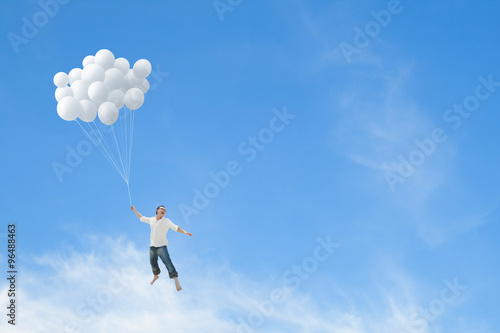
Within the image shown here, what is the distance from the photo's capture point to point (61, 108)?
53.4 ft

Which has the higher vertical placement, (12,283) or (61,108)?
(61,108)

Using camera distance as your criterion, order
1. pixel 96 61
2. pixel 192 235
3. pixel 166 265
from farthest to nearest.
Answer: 1. pixel 96 61
2. pixel 166 265
3. pixel 192 235

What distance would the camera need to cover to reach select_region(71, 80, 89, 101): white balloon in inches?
644

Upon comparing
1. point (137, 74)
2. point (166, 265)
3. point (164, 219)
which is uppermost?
point (137, 74)

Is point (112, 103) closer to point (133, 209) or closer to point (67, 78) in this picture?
point (67, 78)

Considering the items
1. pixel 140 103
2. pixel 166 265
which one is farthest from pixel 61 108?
pixel 166 265

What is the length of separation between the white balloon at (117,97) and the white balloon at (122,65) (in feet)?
2.60

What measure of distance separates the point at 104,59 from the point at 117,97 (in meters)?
1.24

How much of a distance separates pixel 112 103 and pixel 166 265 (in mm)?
5207

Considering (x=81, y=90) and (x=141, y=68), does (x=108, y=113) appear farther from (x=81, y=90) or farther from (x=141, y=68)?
(x=141, y=68)

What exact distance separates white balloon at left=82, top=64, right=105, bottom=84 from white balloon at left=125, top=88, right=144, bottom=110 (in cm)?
94

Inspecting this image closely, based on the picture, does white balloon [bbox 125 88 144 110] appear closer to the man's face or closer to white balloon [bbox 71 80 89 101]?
white balloon [bbox 71 80 89 101]

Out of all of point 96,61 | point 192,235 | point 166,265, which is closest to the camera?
point 192,235

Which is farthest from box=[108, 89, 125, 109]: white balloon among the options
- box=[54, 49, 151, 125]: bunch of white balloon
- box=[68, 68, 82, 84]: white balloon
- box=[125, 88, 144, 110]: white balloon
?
box=[68, 68, 82, 84]: white balloon
